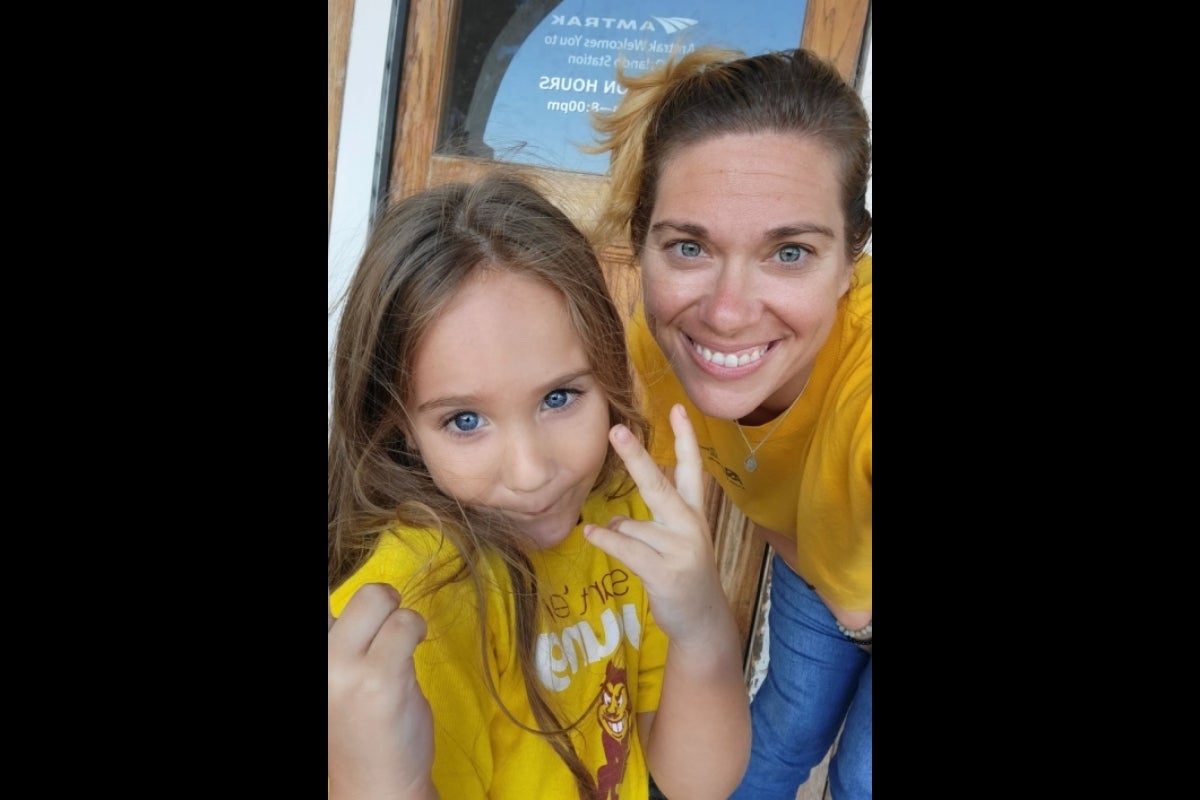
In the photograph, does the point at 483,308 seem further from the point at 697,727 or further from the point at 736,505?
the point at 697,727

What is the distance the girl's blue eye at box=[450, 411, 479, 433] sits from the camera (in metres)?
0.87

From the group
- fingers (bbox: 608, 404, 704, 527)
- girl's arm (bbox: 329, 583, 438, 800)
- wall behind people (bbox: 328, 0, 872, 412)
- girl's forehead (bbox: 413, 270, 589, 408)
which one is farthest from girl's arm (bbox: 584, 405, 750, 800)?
wall behind people (bbox: 328, 0, 872, 412)

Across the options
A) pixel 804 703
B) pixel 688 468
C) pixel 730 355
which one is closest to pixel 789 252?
pixel 730 355

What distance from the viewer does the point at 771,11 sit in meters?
0.94

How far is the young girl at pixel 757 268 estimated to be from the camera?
90 centimetres

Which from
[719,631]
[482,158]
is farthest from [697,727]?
[482,158]

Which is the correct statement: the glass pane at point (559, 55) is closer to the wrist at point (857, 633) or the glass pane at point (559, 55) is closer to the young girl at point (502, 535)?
the young girl at point (502, 535)

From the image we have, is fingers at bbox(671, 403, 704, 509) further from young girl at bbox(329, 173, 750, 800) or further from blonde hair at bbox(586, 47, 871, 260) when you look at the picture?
blonde hair at bbox(586, 47, 871, 260)

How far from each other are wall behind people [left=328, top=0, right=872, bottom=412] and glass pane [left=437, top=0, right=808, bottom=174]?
0.07 metres

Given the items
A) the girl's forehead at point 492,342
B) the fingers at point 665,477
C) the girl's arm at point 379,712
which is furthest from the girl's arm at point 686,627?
the girl's arm at point 379,712

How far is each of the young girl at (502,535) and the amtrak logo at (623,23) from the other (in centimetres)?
19

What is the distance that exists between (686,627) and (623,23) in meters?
0.61

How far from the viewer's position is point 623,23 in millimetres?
944

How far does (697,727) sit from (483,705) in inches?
8.7
